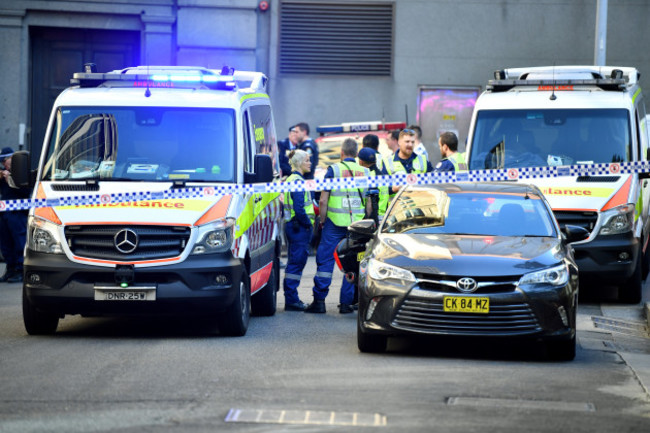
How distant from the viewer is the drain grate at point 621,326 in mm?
12344

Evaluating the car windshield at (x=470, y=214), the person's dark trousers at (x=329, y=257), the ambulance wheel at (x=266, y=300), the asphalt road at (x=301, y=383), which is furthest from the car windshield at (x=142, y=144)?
the person's dark trousers at (x=329, y=257)

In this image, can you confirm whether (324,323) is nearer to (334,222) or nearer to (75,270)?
(334,222)

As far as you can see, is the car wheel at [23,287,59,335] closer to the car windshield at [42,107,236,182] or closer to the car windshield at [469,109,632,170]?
the car windshield at [42,107,236,182]

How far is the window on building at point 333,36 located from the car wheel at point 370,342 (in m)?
16.4

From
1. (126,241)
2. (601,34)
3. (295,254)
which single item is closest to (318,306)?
(295,254)

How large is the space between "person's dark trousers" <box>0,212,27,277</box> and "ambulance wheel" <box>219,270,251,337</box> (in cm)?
646

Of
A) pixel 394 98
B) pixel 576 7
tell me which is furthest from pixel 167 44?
pixel 576 7

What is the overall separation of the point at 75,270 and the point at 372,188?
4.04 metres

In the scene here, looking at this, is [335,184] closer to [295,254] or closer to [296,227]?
[296,227]

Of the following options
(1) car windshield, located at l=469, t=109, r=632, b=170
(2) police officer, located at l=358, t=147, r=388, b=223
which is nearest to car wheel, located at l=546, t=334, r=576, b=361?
(2) police officer, located at l=358, t=147, r=388, b=223

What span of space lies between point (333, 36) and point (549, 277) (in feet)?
55.1

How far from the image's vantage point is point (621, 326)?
41.8 feet

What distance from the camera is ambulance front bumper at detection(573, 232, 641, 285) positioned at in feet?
46.1

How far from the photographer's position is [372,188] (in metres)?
13.5
